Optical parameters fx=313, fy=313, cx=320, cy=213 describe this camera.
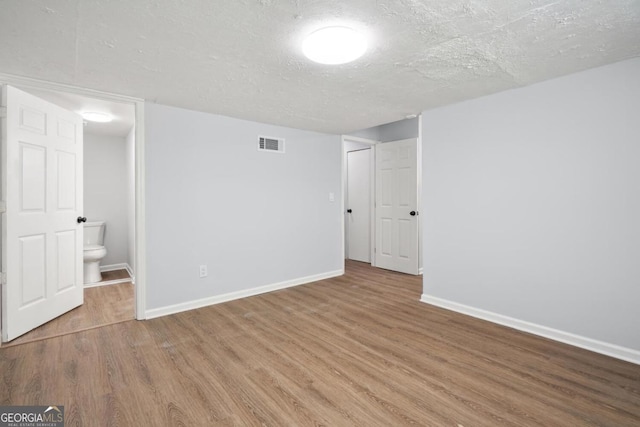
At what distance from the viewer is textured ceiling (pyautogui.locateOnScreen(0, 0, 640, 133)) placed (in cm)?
164

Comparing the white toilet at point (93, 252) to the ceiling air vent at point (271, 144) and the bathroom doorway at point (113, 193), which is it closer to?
the bathroom doorway at point (113, 193)

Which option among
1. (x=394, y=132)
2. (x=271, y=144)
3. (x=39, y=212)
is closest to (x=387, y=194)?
(x=394, y=132)

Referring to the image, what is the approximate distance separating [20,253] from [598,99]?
4.80m

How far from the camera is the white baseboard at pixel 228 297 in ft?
10.4

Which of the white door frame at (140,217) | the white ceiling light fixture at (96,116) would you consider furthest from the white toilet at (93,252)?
the white door frame at (140,217)

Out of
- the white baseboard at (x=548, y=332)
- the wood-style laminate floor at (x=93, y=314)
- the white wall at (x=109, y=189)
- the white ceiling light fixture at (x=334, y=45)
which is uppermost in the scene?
the white ceiling light fixture at (x=334, y=45)

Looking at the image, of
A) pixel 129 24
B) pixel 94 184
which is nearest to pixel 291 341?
pixel 129 24

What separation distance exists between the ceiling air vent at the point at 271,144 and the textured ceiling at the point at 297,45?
0.92 m

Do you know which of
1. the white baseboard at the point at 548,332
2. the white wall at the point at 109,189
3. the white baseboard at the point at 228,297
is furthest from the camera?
the white wall at the point at 109,189

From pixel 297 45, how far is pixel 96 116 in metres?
3.26

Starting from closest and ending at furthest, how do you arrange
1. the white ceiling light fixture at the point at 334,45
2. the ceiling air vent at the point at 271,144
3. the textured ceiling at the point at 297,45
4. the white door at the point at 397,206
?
the textured ceiling at the point at 297,45
the white ceiling light fixture at the point at 334,45
the ceiling air vent at the point at 271,144
the white door at the point at 397,206

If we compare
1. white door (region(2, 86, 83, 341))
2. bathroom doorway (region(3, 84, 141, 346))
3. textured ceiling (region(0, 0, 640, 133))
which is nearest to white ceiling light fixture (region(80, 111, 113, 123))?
bathroom doorway (region(3, 84, 141, 346))

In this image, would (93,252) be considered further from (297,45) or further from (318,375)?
(297,45)

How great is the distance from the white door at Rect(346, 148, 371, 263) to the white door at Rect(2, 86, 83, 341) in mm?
4143
